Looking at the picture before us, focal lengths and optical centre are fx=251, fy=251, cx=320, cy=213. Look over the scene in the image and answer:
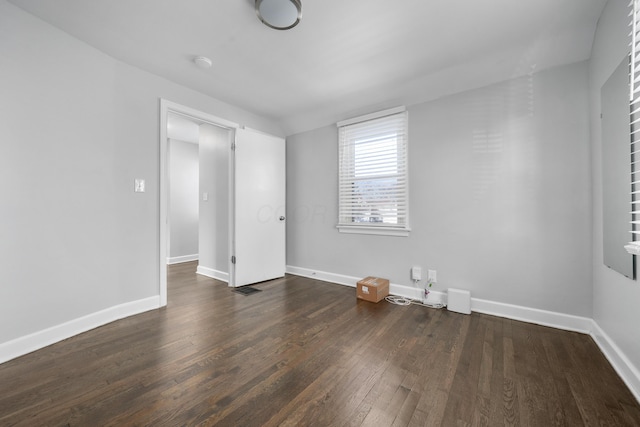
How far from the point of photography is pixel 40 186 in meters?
1.89

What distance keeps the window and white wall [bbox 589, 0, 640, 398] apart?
4.96 ft

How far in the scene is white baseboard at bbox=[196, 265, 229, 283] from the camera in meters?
3.64

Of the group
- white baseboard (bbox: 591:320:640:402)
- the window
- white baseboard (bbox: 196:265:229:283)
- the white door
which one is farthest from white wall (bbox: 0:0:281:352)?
white baseboard (bbox: 591:320:640:402)

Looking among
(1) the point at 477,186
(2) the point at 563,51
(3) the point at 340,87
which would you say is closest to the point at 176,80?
(3) the point at 340,87

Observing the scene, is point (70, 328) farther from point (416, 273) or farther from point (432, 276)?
point (432, 276)

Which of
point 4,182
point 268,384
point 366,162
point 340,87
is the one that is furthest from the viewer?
point 366,162

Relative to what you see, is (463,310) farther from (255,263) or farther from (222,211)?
(222,211)

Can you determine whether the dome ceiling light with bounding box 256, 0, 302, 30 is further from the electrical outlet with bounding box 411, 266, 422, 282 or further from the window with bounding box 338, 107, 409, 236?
the electrical outlet with bounding box 411, 266, 422, 282

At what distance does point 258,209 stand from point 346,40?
235 centimetres

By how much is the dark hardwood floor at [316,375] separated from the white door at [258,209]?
3.81ft

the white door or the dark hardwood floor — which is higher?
the white door

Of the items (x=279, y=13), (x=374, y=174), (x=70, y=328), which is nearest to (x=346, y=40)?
(x=279, y=13)

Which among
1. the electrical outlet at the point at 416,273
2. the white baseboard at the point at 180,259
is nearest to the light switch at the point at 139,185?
the white baseboard at the point at 180,259

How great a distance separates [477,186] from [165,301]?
3.48m
